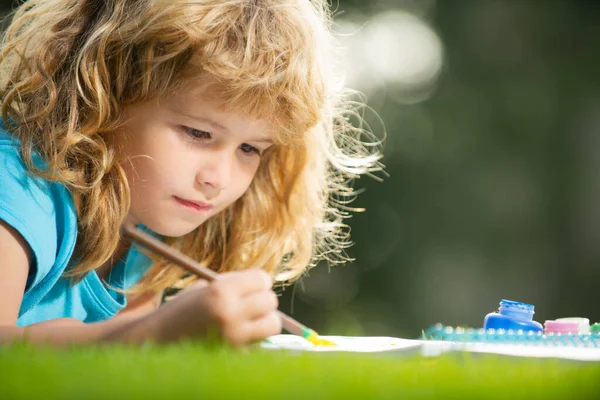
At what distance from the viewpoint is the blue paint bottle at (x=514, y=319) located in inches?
62.4

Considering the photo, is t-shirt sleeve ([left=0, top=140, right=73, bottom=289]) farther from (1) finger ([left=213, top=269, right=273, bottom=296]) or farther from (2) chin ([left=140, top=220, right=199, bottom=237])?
(1) finger ([left=213, top=269, right=273, bottom=296])

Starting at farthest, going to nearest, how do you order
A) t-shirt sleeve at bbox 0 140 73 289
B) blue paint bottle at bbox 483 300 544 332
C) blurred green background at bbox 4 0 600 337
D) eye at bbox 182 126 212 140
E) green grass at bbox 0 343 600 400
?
1. blurred green background at bbox 4 0 600 337
2. eye at bbox 182 126 212 140
3. blue paint bottle at bbox 483 300 544 332
4. t-shirt sleeve at bbox 0 140 73 289
5. green grass at bbox 0 343 600 400

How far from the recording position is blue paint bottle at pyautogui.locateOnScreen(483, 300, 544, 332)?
5.20 feet

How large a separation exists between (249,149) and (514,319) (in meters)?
0.70

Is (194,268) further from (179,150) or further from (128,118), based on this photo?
(128,118)

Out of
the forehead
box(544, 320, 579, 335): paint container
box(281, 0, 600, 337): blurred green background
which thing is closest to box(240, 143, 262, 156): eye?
the forehead

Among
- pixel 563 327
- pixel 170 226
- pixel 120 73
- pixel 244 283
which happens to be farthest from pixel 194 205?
pixel 563 327

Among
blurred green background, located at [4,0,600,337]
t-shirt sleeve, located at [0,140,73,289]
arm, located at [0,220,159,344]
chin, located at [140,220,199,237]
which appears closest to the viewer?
arm, located at [0,220,159,344]

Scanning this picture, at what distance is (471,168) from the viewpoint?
5.38 m

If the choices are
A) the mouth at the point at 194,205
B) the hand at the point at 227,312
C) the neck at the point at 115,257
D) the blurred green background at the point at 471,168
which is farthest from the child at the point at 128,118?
the blurred green background at the point at 471,168

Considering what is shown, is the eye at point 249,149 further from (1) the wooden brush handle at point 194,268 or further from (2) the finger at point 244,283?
(2) the finger at point 244,283

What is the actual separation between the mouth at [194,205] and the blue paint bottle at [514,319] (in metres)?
0.66

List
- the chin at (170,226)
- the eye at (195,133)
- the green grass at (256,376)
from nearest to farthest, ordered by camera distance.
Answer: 1. the green grass at (256,376)
2. the eye at (195,133)
3. the chin at (170,226)

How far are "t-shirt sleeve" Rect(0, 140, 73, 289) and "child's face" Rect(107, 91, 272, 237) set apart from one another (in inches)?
7.1
